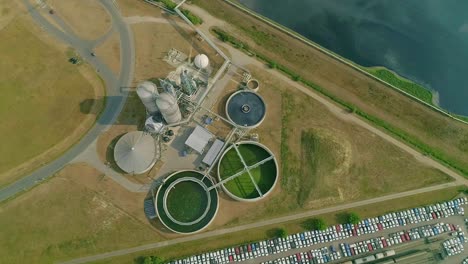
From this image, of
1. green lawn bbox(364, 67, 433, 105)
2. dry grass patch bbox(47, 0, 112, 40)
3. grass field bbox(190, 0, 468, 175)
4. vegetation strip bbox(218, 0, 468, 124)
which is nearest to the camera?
grass field bbox(190, 0, 468, 175)

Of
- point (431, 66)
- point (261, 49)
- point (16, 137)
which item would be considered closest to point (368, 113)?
point (431, 66)

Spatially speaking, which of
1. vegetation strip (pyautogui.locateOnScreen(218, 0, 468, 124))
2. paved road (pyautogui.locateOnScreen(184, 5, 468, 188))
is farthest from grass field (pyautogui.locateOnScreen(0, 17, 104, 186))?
vegetation strip (pyautogui.locateOnScreen(218, 0, 468, 124))

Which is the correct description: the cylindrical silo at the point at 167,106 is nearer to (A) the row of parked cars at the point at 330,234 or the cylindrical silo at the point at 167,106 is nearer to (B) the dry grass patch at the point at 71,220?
(B) the dry grass patch at the point at 71,220

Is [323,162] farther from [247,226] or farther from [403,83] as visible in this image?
[403,83]

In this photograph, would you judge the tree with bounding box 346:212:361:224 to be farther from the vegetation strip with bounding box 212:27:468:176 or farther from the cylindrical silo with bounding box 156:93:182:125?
the cylindrical silo with bounding box 156:93:182:125

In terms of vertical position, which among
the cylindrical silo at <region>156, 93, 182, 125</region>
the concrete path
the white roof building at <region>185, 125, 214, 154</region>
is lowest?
the concrete path

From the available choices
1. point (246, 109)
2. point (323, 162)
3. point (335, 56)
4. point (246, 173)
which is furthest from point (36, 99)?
point (335, 56)
